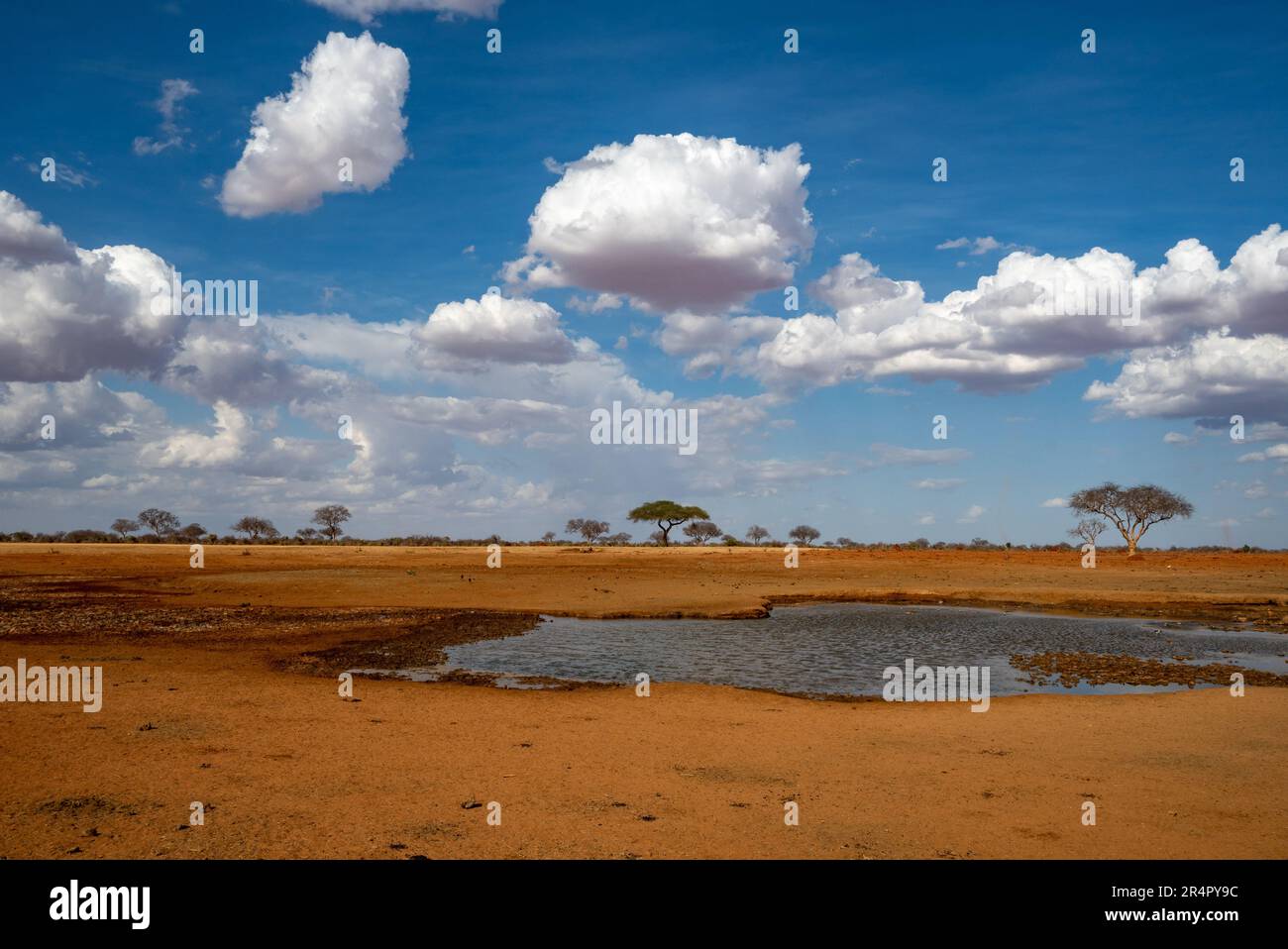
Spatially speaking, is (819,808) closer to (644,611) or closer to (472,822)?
(472,822)

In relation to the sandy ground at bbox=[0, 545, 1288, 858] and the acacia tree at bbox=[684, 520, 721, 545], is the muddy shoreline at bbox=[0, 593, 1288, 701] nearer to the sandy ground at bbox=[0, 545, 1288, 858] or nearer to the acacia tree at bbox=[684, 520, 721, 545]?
the sandy ground at bbox=[0, 545, 1288, 858]

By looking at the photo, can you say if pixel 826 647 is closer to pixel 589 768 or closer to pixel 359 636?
pixel 359 636

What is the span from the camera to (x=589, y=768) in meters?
10.9

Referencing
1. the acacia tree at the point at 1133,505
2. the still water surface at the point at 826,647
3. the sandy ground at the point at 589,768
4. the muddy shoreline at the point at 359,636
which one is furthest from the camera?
the acacia tree at the point at 1133,505

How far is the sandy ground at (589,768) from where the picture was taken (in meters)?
8.20

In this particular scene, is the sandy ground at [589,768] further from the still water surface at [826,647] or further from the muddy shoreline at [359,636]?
the still water surface at [826,647]

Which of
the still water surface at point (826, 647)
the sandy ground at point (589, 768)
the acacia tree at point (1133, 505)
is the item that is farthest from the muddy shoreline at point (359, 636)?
the acacia tree at point (1133, 505)

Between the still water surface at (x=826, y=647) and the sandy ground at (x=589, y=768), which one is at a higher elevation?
the sandy ground at (x=589, y=768)

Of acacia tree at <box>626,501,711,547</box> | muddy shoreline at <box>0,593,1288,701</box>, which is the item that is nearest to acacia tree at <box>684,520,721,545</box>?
acacia tree at <box>626,501,711,547</box>

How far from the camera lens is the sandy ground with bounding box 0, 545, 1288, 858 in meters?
8.20
